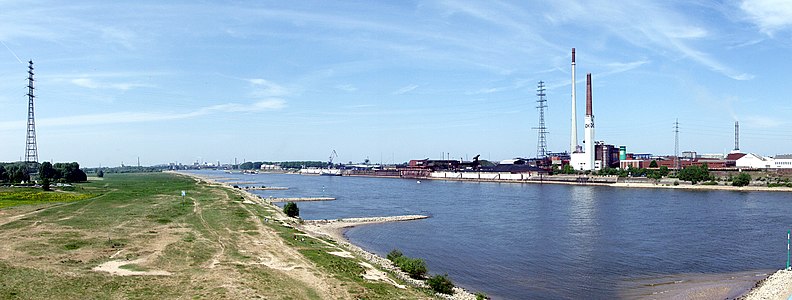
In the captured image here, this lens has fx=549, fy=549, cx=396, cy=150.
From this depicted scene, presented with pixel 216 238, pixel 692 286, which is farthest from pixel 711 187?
pixel 216 238

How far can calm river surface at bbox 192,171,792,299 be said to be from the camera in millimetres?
21969

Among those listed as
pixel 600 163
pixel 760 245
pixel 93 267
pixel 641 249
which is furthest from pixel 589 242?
pixel 600 163

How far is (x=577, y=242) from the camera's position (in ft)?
102

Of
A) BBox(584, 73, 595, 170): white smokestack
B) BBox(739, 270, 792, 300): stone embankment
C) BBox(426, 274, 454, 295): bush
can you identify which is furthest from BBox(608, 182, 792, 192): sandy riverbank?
BBox(426, 274, 454, 295): bush

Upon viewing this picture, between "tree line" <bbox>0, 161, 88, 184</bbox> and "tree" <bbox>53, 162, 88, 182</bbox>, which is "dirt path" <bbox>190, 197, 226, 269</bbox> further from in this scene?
"tree" <bbox>53, 162, 88, 182</bbox>

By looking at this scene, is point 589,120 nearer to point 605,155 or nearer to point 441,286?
point 605,155

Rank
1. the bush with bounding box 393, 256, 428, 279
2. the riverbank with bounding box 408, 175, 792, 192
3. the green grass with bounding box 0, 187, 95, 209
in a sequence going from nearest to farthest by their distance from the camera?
the bush with bounding box 393, 256, 428, 279, the green grass with bounding box 0, 187, 95, 209, the riverbank with bounding box 408, 175, 792, 192

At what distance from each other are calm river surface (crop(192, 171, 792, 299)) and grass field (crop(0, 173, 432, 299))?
5.29m

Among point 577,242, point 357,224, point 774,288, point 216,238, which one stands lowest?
point 577,242

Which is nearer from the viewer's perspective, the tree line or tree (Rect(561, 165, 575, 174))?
the tree line

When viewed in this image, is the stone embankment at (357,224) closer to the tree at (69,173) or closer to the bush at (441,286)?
the bush at (441,286)

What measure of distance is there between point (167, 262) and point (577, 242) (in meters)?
21.9

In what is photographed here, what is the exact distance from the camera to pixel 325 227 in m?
36.8

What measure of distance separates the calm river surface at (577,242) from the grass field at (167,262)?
5.29m
